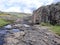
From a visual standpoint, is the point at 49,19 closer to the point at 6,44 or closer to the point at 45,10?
the point at 45,10

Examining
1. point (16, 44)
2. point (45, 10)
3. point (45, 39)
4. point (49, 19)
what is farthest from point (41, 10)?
point (16, 44)

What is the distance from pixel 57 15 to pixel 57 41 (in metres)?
19.6

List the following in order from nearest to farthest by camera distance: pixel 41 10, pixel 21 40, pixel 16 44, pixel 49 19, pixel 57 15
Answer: pixel 16 44 → pixel 21 40 → pixel 57 15 → pixel 49 19 → pixel 41 10

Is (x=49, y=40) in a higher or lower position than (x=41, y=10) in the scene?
lower

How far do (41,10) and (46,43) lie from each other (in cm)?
2964

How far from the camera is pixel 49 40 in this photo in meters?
27.6

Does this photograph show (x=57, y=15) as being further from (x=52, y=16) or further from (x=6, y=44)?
(x=6, y=44)

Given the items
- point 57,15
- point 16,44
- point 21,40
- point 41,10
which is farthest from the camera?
point 41,10

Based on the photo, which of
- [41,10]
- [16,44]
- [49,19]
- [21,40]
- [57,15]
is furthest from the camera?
[41,10]

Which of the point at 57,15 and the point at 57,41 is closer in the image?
the point at 57,41

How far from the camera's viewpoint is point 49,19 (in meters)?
49.2

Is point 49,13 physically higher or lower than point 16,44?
higher

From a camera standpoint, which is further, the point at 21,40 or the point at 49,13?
the point at 49,13

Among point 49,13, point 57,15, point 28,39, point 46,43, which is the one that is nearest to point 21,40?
point 28,39
